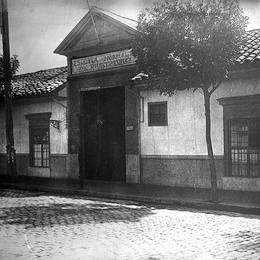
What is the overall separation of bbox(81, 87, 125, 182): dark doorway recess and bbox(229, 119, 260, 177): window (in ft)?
15.3

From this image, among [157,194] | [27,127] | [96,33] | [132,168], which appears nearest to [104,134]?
[132,168]

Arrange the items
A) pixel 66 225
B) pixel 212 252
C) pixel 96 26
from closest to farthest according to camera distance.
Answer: pixel 212 252, pixel 66 225, pixel 96 26

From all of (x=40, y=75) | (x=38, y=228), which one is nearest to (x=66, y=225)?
(x=38, y=228)

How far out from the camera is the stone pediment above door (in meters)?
15.9

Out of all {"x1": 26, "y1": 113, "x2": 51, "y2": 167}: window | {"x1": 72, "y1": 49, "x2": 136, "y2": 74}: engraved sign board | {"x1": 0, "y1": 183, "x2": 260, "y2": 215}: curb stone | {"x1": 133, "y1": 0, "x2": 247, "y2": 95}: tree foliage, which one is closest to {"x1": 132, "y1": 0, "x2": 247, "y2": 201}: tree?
{"x1": 133, "y1": 0, "x2": 247, "y2": 95}: tree foliage

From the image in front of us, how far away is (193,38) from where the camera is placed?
1069 centimetres

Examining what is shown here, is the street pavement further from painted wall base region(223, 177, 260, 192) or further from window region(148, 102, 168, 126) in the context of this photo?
window region(148, 102, 168, 126)

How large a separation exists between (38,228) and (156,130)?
296 inches

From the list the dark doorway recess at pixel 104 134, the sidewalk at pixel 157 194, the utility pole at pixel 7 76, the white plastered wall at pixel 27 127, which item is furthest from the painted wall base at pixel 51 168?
the utility pole at pixel 7 76

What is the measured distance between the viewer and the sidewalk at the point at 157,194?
10.5 metres

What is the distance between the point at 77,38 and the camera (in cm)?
1730

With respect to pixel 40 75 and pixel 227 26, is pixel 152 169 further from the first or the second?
pixel 40 75

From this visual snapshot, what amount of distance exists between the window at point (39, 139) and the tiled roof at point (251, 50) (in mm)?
9029

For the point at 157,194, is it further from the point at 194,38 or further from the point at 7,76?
the point at 7,76
